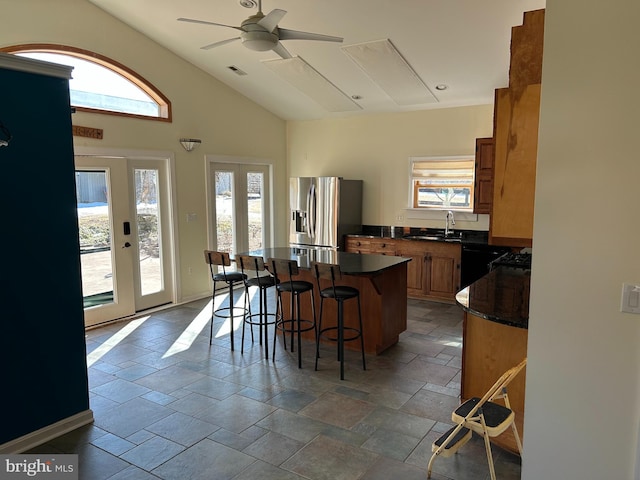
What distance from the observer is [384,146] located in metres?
7.23

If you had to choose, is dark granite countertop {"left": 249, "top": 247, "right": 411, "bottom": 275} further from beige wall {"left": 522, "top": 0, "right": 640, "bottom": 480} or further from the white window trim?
the white window trim

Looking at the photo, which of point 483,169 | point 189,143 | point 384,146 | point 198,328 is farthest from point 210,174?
point 483,169

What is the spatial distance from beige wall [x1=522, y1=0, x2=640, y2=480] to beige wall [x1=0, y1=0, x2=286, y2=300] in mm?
4804

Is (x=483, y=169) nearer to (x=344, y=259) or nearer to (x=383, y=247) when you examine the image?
(x=383, y=247)

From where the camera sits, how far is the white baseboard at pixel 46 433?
282 centimetres

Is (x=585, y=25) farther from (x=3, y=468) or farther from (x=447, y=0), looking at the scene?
(x=3, y=468)

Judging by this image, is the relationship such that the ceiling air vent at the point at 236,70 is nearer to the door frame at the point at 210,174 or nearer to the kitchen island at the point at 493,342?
the door frame at the point at 210,174

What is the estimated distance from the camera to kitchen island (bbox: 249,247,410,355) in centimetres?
436

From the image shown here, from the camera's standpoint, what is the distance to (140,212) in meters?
5.82

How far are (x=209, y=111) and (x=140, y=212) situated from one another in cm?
182

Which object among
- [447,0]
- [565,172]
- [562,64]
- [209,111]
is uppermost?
[447,0]

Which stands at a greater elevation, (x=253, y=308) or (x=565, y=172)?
(x=565, y=172)

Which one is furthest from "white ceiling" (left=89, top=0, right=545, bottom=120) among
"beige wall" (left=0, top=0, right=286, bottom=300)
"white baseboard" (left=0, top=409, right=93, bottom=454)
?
"white baseboard" (left=0, top=409, right=93, bottom=454)

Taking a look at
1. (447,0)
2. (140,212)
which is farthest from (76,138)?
(447,0)
